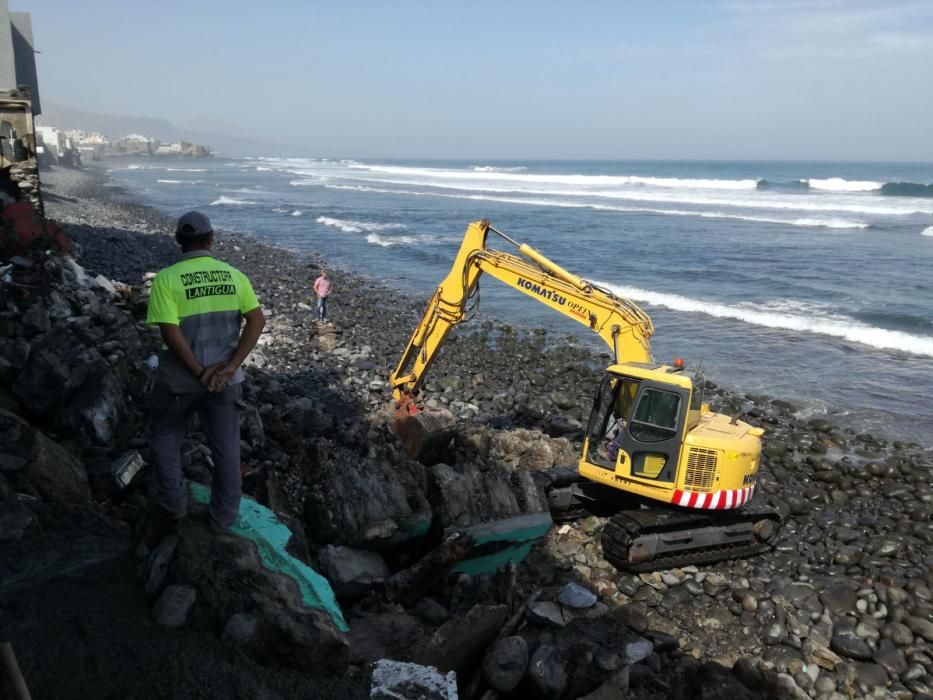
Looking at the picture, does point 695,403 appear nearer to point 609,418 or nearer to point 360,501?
point 609,418

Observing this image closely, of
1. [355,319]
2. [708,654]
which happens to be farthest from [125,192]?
[708,654]

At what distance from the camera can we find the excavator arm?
8.89 metres

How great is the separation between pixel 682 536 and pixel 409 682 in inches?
185

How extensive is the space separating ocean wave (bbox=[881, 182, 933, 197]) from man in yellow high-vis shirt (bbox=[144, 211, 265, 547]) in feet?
220

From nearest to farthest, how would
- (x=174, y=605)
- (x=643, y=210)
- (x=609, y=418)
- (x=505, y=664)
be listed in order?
(x=174, y=605), (x=505, y=664), (x=609, y=418), (x=643, y=210)

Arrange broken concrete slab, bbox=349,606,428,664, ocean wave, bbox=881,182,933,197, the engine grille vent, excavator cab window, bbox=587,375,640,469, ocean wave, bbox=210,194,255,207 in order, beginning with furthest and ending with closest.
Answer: ocean wave, bbox=881,182,933,197, ocean wave, bbox=210,194,255,207, excavator cab window, bbox=587,375,640,469, the engine grille vent, broken concrete slab, bbox=349,606,428,664

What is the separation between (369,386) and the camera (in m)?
12.7

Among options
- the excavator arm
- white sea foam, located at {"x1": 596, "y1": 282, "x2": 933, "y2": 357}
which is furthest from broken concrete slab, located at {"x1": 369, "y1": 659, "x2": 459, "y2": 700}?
white sea foam, located at {"x1": 596, "y1": 282, "x2": 933, "y2": 357}

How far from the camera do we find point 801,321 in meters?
19.5

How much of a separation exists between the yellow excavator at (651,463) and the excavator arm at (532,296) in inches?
0.7

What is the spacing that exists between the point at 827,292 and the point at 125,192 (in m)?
45.8

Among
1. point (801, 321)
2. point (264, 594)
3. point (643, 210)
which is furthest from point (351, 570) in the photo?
point (643, 210)

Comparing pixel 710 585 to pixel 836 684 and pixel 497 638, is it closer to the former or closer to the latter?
pixel 836 684

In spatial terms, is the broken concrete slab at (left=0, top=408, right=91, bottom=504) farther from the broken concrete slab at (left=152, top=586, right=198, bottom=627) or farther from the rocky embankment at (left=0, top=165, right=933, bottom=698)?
the broken concrete slab at (left=152, top=586, right=198, bottom=627)
